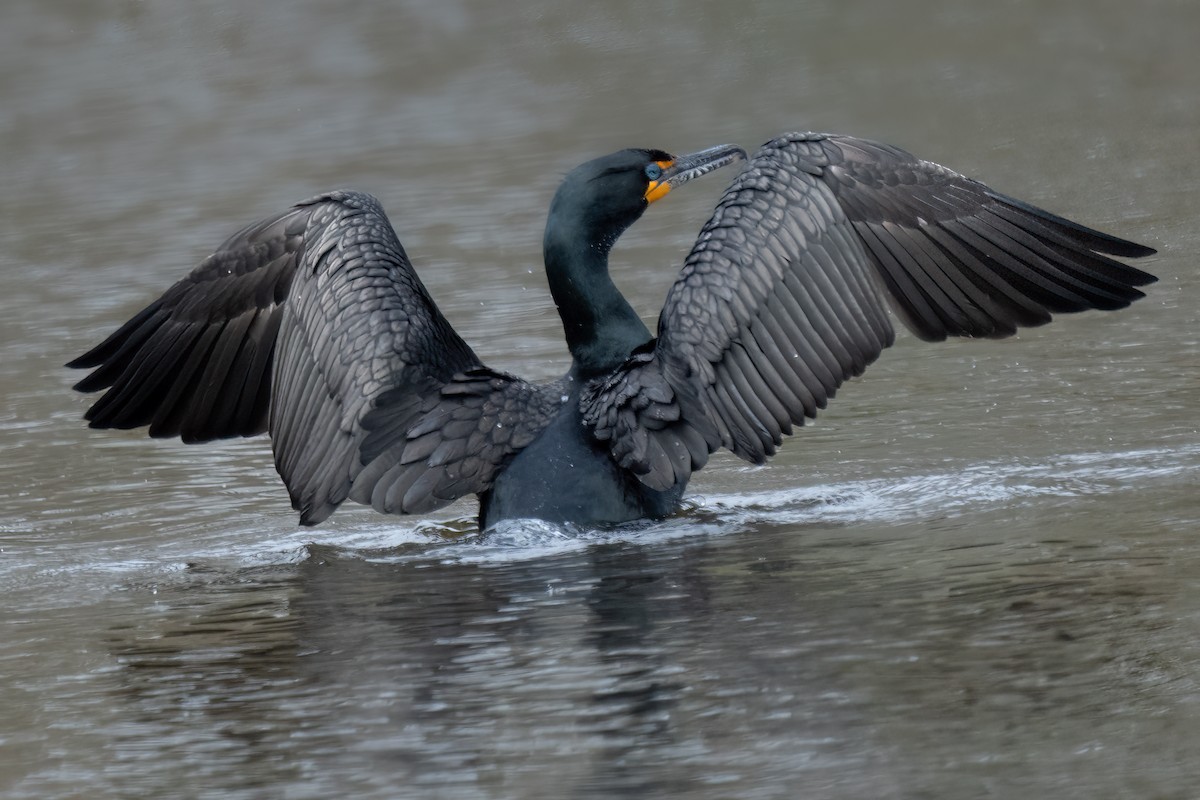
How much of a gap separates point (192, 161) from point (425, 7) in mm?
3716

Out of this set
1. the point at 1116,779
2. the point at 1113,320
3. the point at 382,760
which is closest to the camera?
the point at 1116,779

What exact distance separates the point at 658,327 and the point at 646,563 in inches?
35.8

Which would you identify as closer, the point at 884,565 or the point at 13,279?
the point at 884,565

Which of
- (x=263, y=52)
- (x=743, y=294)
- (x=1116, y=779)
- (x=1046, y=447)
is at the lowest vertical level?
(x=1116, y=779)

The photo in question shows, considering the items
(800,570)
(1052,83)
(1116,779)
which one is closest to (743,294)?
(800,570)

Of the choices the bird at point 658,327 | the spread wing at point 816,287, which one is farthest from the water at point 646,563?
the spread wing at point 816,287

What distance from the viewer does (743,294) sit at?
609 centimetres

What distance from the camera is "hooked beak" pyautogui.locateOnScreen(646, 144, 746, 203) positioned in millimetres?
6825

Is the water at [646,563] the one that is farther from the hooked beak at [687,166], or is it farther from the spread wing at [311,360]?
the hooked beak at [687,166]

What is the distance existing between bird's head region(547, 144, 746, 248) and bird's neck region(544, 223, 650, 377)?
6cm

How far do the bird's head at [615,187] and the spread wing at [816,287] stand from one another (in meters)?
0.51

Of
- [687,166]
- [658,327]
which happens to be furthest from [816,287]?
[687,166]

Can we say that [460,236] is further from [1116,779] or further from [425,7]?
[1116,779]

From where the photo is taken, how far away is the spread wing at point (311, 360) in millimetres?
6328
